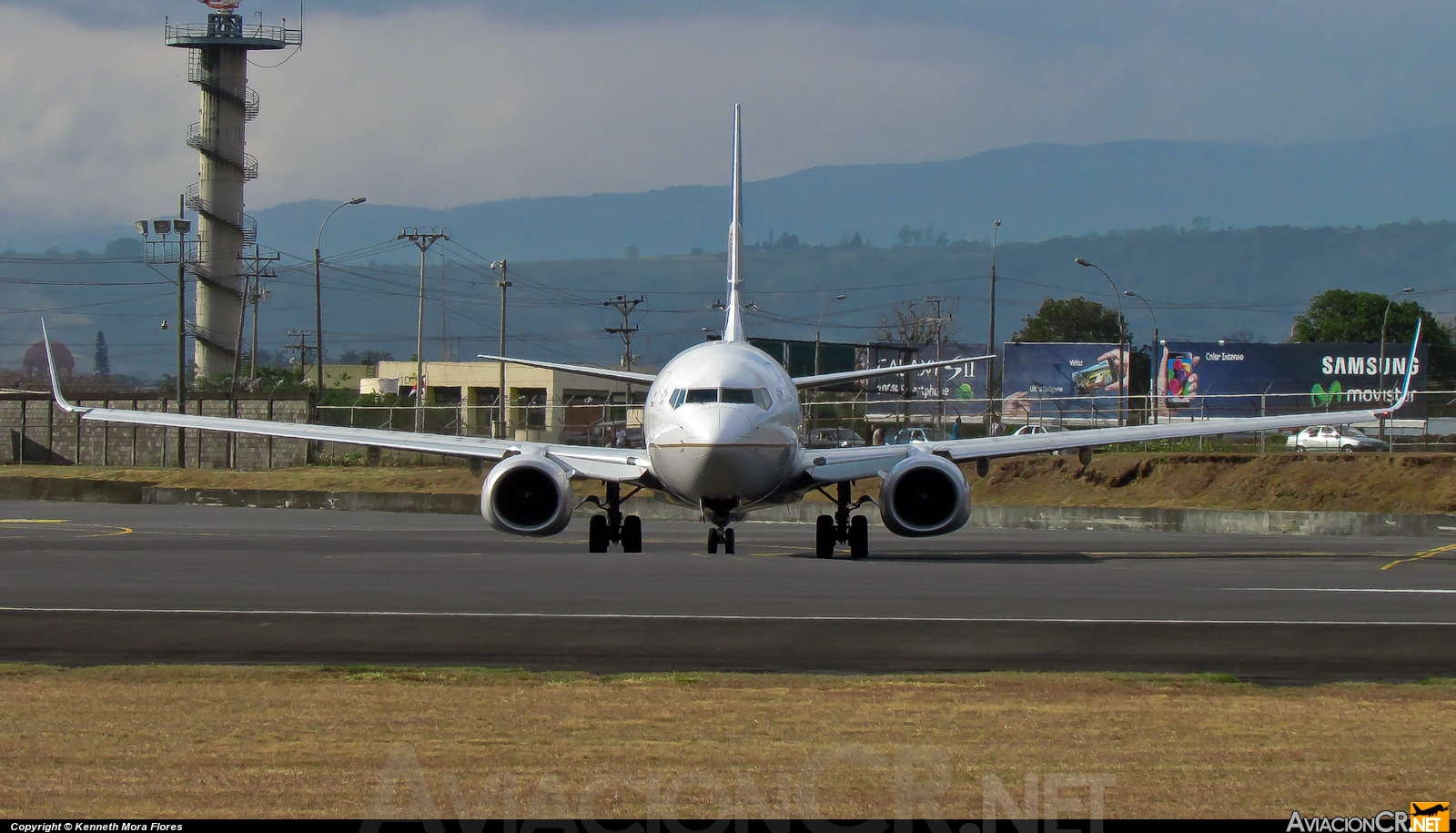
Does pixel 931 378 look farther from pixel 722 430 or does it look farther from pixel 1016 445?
pixel 722 430

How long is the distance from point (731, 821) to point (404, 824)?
4.36 ft

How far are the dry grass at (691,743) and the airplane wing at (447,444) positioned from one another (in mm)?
14453

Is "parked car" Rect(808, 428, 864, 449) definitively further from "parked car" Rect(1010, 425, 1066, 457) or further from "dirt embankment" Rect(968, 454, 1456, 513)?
"dirt embankment" Rect(968, 454, 1456, 513)

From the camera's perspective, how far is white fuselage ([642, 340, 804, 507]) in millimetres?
22578

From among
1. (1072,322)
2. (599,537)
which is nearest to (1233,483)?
(599,537)

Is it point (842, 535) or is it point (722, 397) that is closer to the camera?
point (722, 397)

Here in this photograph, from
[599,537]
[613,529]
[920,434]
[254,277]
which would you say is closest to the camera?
[599,537]

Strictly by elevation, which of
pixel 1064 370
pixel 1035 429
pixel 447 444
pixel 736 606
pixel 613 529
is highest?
pixel 1064 370

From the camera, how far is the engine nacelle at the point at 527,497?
23797 mm

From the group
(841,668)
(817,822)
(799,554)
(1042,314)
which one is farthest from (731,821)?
(1042,314)

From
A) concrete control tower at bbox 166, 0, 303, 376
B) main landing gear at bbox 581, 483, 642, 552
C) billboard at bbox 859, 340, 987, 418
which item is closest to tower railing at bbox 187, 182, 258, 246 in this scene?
concrete control tower at bbox 166, 0, 303, 376

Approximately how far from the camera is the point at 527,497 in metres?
24.4

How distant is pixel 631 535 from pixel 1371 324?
379 ft

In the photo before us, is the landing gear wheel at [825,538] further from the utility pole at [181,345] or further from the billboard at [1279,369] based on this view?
the billboard at [1279,369]
